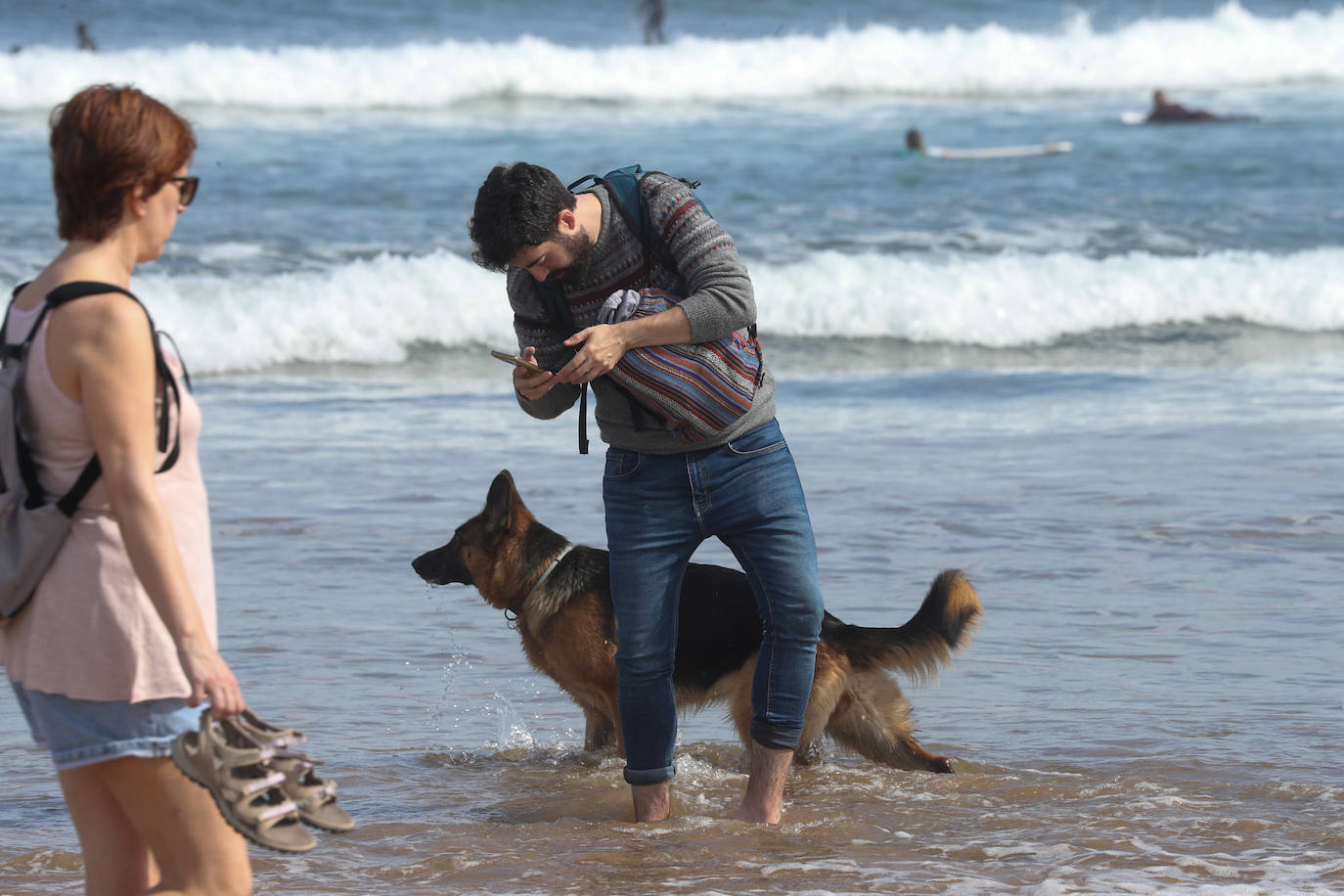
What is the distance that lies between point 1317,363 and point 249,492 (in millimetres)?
9155

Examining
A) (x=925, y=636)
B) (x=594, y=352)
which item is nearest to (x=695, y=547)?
(x=594, y=352)

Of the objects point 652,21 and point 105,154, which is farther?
point 652,21

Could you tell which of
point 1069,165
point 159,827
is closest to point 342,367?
point 159,827

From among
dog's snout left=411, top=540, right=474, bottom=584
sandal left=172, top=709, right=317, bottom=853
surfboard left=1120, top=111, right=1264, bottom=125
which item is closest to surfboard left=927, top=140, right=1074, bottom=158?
surfboard left=1120, top=111, right=1264, bottom=125

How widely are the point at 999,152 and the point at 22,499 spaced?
2259 centimetres

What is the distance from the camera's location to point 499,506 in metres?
5.39

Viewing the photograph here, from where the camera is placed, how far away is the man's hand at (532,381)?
391cm

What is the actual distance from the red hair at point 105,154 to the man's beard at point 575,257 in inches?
53.2

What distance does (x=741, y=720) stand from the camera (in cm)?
474

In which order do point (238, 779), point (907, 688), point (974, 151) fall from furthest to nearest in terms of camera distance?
point (974, 151)
point (907, 688)
point (238, 779)

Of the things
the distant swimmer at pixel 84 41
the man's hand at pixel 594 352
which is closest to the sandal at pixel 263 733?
the man's hand at pixel 594 352

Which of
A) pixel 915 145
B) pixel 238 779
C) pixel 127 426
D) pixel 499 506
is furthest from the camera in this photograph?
pixel 915 145

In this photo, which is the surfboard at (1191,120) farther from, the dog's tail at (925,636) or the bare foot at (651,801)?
the bare foot at (651,801)

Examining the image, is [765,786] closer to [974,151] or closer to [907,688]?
[907,688]
